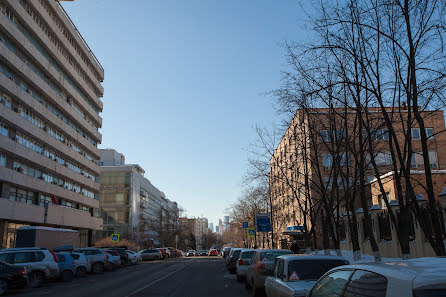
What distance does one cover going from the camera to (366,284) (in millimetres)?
3789

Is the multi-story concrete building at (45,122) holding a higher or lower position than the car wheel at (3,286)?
higher

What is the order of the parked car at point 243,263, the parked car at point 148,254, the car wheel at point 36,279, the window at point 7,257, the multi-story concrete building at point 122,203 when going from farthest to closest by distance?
the multi-story concrete building at point 122,203
the parked car at point 148,254
the parked car at point 243,263
the car wheel at point 36,279
the window at point 7,257

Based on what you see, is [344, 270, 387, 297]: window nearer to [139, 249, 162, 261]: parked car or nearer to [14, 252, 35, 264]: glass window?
[14, 252, 35, 264]: glass window

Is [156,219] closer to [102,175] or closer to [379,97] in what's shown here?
[102,175]

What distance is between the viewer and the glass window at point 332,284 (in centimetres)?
433

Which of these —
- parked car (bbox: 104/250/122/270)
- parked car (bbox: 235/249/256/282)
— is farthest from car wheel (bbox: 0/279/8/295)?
parked car (bbox: 104/250/122/270)

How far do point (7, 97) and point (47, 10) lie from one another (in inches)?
588

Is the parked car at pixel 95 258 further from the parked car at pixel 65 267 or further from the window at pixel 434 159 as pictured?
the window at pixel 434 159

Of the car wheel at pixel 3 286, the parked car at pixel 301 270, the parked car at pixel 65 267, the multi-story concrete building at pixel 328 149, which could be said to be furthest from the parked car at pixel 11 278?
the multi-story concrete building at pixel 328 149

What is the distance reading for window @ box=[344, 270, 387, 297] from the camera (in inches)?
138

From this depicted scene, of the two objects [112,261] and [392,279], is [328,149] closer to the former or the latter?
[392,279]

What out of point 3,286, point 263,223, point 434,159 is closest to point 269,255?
point 3,286

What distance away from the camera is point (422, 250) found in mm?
16906

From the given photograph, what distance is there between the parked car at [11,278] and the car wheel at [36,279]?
2682 mm
